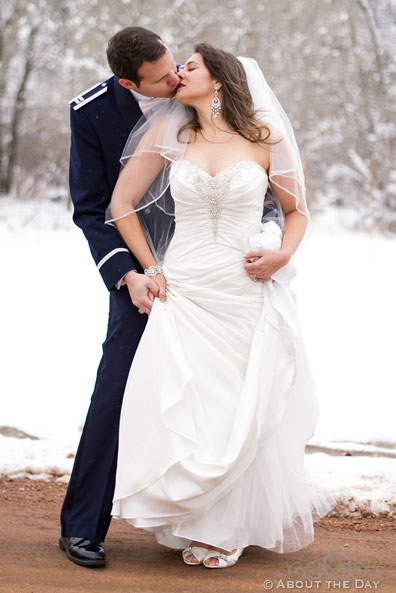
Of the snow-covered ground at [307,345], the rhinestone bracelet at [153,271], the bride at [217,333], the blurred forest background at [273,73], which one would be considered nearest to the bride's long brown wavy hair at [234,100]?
the bride at [217,333]

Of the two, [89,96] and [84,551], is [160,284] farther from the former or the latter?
[84,551]

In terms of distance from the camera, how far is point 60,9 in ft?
56.3

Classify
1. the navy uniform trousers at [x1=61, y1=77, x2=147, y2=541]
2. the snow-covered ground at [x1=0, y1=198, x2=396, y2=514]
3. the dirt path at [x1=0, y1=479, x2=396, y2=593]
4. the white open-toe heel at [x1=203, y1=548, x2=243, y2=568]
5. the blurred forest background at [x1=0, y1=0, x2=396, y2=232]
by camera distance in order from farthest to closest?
the blurred forest background at [x1=0, y1=0, x2=396, y2=232], the snow-covered ground at [x1=0, y1=198, x2=396, y2=514], the navy uniform trousers at [x1=61, y1=77, x2=147, y2=541], the white open-toe heel at [x1=203, y1=548, x2=243, y2=568], the dirt path at [x1=0, y1=479, x2=396, y2=593]

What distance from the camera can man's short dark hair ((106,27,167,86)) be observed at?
9.45 feet

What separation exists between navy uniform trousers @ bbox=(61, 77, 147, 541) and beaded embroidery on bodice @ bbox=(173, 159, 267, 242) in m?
0.37

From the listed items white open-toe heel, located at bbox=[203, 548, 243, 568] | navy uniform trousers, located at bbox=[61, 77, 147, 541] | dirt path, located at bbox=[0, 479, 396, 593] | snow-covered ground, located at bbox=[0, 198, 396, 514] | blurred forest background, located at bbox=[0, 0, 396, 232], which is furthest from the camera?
blurred forest background, located at bbox=[0, 0, 396, 232]

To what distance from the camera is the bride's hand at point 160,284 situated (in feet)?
9.70

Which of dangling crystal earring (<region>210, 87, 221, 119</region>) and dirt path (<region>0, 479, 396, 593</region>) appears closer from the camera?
dirt path (<region>0, 479, 396, 593</region>)

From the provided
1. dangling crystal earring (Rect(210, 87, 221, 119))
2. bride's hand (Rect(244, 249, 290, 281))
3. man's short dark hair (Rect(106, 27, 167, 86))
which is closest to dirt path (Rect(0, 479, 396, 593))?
bride's hand (Rect(244, 249, 290, 281))

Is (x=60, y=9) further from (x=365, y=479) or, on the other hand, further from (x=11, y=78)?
(x=365, y=479)

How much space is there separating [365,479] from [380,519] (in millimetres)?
354

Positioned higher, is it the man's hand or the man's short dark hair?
the man's short dark hair

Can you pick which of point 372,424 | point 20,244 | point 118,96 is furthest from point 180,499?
point 20,244

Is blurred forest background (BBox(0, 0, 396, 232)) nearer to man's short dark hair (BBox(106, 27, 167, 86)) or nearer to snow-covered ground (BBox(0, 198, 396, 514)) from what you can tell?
snow-covered ground (BBox(0, 198, 396, 514))
